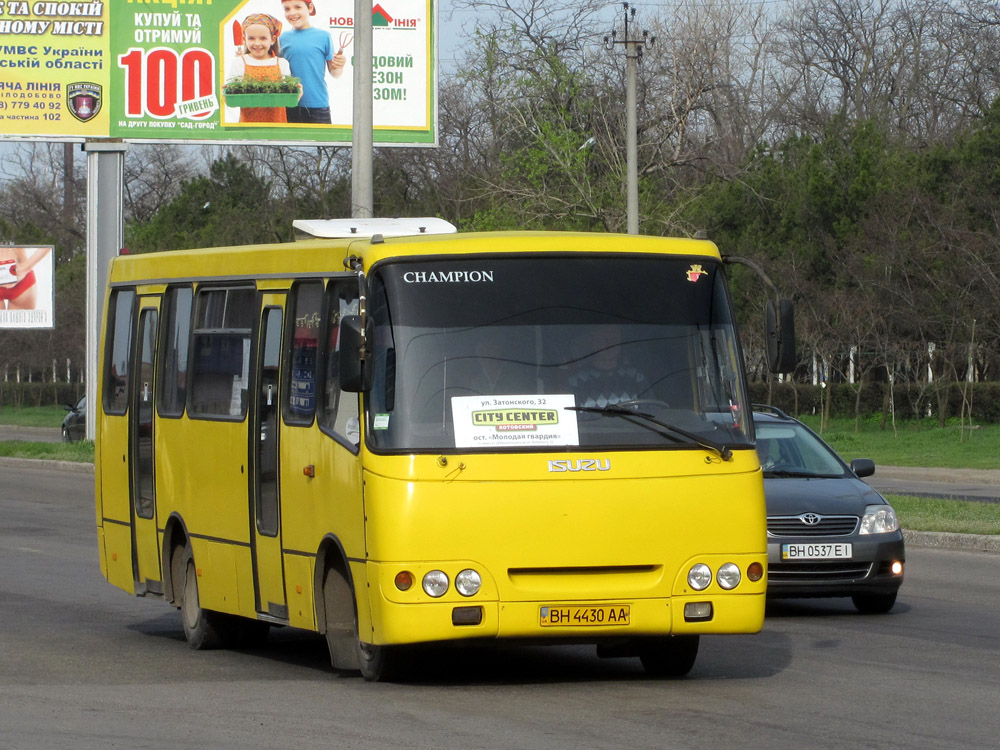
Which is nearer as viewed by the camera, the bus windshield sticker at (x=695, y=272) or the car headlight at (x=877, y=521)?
the bus windshield sticker at (x=695, y=272)

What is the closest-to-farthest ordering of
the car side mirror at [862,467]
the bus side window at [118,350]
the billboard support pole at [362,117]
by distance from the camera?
the bus side window at [118,350] → the car side mirror at [862,467] → the billboard support pole at [362,117]

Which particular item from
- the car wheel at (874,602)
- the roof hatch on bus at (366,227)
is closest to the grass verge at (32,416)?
the car wheel at (874,602)

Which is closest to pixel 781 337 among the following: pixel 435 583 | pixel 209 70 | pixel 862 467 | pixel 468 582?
pixel 468 582

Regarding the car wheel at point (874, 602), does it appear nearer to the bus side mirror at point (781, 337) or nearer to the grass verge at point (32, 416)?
the bus side mirror at point (781, 337)

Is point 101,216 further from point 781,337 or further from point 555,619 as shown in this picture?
point 555,619

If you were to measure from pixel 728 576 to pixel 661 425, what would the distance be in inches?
32.3

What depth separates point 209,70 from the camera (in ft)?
117

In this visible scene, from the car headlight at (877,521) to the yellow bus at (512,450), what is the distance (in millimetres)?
3448

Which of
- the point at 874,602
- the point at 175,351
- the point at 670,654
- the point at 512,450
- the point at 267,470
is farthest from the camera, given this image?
the point at 874,602

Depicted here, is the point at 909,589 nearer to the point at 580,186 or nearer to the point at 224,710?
the point at 224,710

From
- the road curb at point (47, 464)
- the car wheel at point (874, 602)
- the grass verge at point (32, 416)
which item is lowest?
the grass verge at point (32, 416)

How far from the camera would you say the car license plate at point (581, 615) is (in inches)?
340

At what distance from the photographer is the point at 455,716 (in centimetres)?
818

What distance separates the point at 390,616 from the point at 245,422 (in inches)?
94.0
